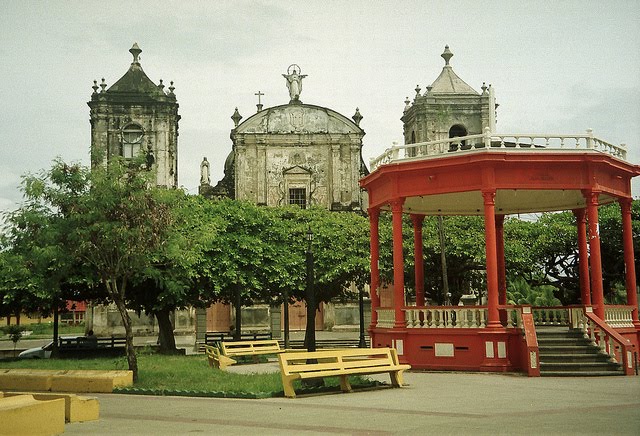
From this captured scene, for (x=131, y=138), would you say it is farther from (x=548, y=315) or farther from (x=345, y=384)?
(x=345, y=384)

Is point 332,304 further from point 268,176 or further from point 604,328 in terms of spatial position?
point 604,328

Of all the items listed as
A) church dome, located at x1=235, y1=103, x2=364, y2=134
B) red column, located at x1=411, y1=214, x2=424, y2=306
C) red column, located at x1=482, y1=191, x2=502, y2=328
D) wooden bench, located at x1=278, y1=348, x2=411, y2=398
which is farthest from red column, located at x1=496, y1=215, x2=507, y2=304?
church dome, located at x1=235, y1=103, x2=364, y2=134

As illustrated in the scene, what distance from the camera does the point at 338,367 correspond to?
14539 mm

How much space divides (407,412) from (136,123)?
1658 inches

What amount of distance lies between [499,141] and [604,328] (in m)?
5.34

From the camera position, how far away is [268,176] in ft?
168

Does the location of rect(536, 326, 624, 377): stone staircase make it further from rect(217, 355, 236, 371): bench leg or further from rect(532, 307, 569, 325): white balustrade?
rect(217, 355, 236, 371): bench leg

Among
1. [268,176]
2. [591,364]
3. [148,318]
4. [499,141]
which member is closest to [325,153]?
[268,176]

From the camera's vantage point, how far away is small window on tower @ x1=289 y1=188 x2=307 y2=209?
51.3 m

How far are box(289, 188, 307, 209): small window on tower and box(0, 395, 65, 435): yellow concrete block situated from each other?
40.9 meters

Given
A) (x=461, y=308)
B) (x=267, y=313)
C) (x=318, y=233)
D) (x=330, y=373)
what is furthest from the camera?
(x=267, y=313)

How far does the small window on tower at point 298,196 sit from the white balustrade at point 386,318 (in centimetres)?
2980

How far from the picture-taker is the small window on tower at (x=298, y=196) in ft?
168

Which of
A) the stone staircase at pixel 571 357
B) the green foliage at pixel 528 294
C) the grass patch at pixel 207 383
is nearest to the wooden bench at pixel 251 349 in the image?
the grass patch at pixel 207 383
